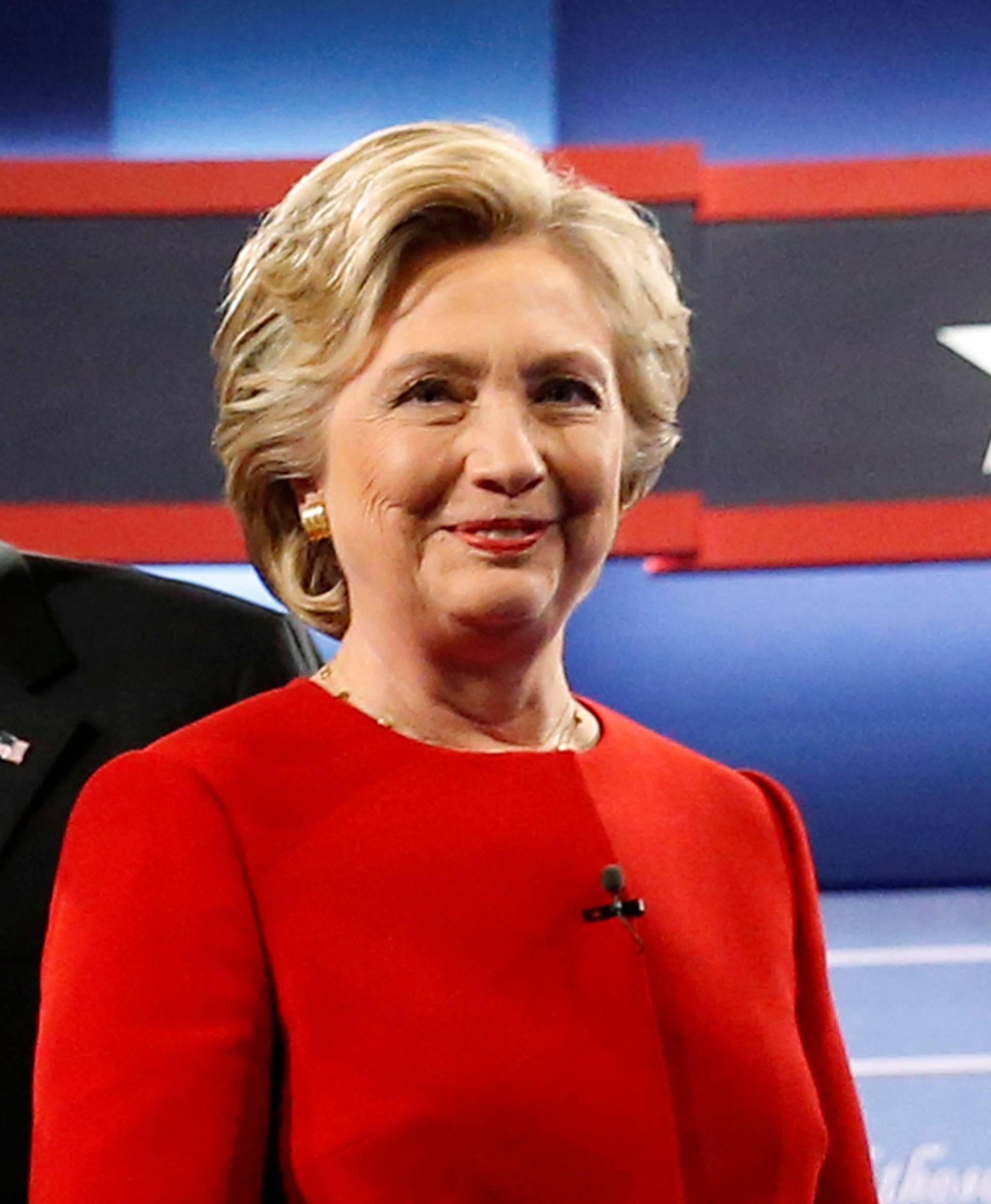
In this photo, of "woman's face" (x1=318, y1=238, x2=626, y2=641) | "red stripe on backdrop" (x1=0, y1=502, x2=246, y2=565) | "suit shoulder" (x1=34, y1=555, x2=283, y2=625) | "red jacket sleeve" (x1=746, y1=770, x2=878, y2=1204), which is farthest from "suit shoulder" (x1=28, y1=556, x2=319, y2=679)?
"red stripe on backdrop" (x1=0, y1=502, x2=246, y2=565)

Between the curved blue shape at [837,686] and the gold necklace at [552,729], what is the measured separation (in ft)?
5.96

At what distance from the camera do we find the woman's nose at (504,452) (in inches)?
41.0

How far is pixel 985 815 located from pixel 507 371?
225 cm

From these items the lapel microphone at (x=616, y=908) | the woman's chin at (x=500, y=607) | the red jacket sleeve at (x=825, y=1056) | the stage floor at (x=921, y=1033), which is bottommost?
the stage floor at (x=921, y=1033)

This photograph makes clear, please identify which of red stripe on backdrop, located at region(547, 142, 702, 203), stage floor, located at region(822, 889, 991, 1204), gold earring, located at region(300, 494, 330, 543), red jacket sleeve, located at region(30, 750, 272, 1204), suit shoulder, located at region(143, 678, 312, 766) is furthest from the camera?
red stripe on backdrop, located at region(547, 142, 702, 203)

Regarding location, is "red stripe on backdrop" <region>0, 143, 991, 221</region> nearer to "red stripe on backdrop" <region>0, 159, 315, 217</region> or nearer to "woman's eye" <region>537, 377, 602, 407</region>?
"red stripe on backdrop" <region>0, 159, 315, 217</region>

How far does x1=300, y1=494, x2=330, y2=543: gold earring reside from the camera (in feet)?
3.73

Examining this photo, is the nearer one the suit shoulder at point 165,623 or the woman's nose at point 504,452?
the woman's nose at point 504,452

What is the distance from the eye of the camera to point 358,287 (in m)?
1.06

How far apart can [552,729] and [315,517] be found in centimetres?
20

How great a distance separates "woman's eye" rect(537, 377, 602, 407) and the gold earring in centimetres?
16

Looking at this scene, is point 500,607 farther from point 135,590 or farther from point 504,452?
point 135,590

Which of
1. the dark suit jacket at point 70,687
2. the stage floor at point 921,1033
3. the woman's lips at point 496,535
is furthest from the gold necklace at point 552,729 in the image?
the stage floor at point 921,1033

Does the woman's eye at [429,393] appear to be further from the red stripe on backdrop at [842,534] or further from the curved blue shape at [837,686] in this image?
the curved blue shape at [837,686]
